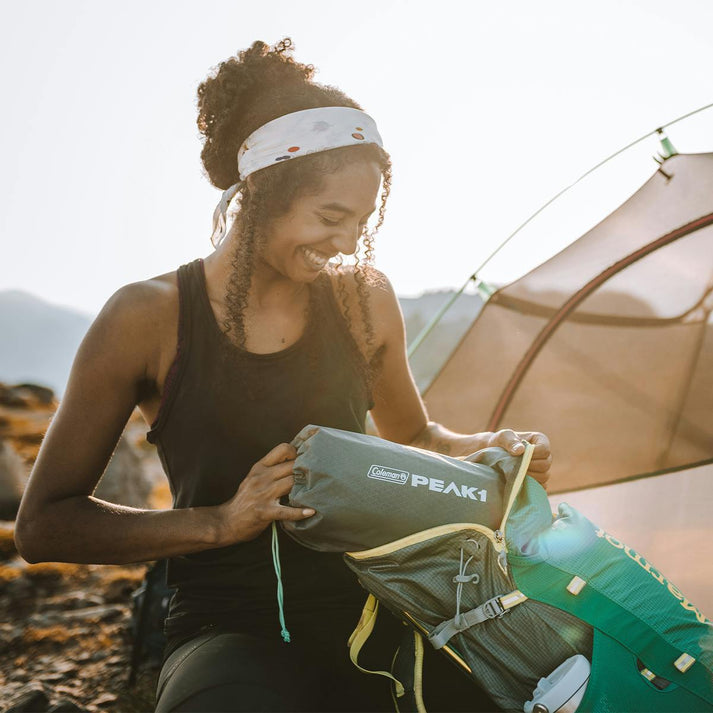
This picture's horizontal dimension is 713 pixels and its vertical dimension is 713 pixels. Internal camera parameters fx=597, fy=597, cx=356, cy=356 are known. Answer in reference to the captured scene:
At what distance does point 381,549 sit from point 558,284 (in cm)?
205

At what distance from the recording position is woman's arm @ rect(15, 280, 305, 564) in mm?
1182

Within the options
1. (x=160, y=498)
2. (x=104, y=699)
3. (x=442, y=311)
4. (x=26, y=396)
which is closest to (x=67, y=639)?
(x=104, y=699)

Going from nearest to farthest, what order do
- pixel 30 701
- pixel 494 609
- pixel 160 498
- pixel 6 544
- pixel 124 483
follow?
pixel 494 609 < pixel 30 701 < pixel 6 544 < pixel 124 483 < pixel 160 498

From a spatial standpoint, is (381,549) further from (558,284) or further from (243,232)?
(558,284)

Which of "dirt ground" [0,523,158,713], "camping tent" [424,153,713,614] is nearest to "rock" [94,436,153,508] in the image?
"dirt ground" [0,523,158,713]

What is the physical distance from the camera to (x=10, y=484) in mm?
4453

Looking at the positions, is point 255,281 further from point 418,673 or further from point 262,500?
point 418,673

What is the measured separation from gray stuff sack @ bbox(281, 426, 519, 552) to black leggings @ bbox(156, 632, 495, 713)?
0.82 feet

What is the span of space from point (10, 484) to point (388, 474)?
4.33 meters

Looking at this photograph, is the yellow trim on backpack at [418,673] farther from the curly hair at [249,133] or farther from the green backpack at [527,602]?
the curly hair at [249,133]

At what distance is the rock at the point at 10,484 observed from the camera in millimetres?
4320

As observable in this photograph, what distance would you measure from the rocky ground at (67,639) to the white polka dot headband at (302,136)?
1.98 meters

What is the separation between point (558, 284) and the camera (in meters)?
2.80

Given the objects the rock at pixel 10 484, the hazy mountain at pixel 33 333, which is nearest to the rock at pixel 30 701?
the rock at pixel 10 484
